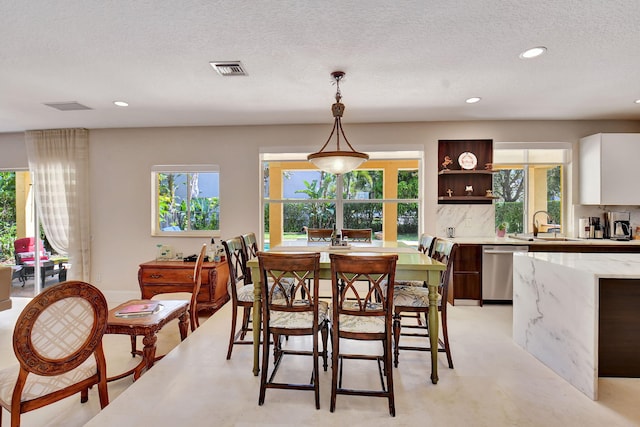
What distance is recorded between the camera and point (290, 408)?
2.01 meters

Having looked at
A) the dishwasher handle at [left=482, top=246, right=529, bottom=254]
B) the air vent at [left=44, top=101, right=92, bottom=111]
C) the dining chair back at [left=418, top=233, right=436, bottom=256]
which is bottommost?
the dishwasher handle at [left=482, top=246, right=529, bottom=254]

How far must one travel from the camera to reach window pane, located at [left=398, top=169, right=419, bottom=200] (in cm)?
460

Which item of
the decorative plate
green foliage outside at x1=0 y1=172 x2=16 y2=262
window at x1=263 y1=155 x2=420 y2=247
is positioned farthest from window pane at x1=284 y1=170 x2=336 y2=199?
green foliage outside at x1=0 y1=172 x2=16 y2=262

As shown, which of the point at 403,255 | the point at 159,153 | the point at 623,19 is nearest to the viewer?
the point at 623,19

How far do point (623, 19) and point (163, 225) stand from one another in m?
5.22

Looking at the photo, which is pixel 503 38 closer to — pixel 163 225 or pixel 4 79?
pixel 4 79

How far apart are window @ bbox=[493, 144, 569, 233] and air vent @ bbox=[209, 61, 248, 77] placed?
3484mm

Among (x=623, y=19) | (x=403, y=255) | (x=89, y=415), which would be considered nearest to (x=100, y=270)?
(x=89, y=415)

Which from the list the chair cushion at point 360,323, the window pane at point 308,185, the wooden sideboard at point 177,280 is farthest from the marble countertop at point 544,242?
the wooden sideboard at point 177,280

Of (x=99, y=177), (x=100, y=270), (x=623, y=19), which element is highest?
(x=623, y=19)

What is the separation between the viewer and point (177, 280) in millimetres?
3900

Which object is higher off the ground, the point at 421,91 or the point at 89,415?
the point at 421,91

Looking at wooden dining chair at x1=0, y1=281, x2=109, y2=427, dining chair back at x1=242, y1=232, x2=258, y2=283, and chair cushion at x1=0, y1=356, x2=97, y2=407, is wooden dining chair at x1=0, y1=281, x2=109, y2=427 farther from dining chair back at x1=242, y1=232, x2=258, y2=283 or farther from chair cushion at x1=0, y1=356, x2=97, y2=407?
dining chair back at x1=242, y1=232, x2=258, y2=283

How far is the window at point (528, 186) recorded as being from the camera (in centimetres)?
445
